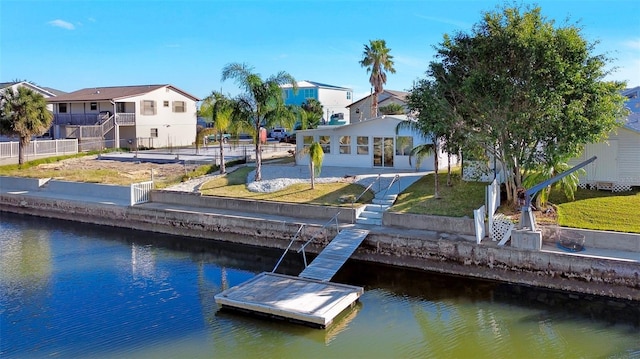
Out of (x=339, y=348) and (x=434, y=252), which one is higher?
(x=434, y=252)

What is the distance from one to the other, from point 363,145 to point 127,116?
82.8ft

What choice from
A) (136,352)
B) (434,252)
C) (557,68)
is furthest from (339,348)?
(557,68)

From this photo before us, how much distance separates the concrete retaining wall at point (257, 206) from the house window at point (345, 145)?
9.17 m

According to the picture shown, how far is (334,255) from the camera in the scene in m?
18.3

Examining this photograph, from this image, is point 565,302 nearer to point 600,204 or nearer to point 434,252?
point 434,252

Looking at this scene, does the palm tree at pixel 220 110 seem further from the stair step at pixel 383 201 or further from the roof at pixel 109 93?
the roof at pixel 109 93

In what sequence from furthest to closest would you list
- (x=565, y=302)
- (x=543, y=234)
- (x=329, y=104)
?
1. (x=329, y=104)
2. (x=543, y=234)
3. (x=565, y=302)

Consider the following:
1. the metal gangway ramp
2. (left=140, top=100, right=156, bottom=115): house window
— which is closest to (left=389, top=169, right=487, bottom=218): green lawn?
the metal gangway ramp

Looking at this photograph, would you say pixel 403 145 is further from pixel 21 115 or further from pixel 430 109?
pixel 21 115

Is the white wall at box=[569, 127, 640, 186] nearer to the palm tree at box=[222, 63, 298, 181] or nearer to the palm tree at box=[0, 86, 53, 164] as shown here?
the palm tree at box=[222, 63, 298, 181]

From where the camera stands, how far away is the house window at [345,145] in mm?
31394

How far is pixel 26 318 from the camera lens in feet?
49.2

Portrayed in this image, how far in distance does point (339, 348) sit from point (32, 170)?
29924 millimetres

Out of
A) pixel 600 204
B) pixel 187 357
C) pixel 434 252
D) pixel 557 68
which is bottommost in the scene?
pixel 187 357
